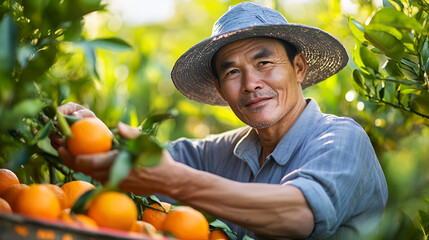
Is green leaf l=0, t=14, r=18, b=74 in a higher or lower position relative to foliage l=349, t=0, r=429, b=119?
higher

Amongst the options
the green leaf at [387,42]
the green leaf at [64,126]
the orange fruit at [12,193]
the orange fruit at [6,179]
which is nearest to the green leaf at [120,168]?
the green leaf at [64,126]

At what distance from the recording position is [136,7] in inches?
187

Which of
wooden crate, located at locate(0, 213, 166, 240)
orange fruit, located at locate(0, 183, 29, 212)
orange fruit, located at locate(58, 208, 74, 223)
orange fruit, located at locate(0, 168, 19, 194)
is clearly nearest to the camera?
wooden crate, located at locate(0, 213, 166, 240)

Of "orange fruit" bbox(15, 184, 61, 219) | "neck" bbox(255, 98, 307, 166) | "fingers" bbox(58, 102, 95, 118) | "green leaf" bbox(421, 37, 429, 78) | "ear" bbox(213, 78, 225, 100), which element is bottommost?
"neck" bbox(255, 98, 307, 166)

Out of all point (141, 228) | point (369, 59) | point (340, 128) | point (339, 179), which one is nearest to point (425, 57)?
point (369, 59)

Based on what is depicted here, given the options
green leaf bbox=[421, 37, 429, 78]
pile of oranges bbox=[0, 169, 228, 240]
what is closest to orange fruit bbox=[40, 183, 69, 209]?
pile of oranges bbox=[0, 169, 228, 240]

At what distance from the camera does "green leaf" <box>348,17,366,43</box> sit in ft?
4.53

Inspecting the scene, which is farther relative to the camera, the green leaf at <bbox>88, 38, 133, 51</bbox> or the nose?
the nose

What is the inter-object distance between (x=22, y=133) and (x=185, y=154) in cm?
93

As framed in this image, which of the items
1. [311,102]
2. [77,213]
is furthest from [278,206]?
[311,102]

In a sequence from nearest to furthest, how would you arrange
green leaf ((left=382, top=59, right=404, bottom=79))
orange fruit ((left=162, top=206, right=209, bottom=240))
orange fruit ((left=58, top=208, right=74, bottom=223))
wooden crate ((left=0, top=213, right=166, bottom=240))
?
1. wooden crate ((left=0, top=213, right=166, bottom=240))
2. orange fruit ((left=58, top=208, right=74, bottom=223))
3. orange fruit ((left=162, top=206, right=209, bottom=240))
4. green leaf ((left=382, top=59, right=404, bottom=79))

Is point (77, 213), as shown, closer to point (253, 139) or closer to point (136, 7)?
point (253, 139)

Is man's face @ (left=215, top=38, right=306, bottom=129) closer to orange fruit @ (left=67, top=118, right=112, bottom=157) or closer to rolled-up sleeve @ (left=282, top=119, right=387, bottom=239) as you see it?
rolled-up sleeve @ (left=282, top=119, right=387, bottom=239)

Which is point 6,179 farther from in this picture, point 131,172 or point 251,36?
point 251,36
